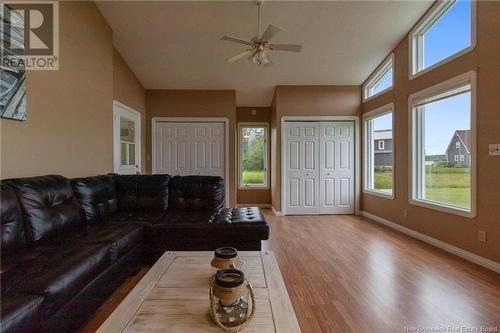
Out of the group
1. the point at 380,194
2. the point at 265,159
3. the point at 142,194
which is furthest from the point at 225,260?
the point at 265,159

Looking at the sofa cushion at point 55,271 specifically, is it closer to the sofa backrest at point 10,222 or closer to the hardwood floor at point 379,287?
the sofa backrest at point 10,222

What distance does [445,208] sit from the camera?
355 centimetres

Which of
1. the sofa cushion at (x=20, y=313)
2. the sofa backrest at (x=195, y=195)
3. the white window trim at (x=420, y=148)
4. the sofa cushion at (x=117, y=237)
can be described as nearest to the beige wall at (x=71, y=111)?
the sofa cushion at (x=117, y=237)

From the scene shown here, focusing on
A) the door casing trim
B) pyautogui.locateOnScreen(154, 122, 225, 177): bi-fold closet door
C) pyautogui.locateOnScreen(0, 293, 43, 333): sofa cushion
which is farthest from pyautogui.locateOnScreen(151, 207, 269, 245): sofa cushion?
pyautogui.locateOnScreen(154, 122, 225, 177): bi-fold closet door

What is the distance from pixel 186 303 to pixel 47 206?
5.67 ft

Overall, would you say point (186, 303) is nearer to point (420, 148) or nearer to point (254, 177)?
point (420, 148)

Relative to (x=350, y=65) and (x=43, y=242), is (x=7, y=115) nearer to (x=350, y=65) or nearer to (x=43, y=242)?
(x=43, y=242)

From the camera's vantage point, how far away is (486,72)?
9.74 feet

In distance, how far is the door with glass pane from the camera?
4.61 meters

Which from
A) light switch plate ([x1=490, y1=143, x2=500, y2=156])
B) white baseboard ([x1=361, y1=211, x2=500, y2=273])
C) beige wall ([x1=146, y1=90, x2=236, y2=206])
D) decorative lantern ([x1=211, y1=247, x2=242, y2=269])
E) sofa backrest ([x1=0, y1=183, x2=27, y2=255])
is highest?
beige wall ([x1=146, y1=90, x2=236, y2=206])

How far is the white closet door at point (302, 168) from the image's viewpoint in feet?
19.4

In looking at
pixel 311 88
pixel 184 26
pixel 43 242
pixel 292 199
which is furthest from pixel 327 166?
pixel 43 242

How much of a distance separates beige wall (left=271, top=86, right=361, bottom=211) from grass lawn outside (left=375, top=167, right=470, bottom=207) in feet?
7.77

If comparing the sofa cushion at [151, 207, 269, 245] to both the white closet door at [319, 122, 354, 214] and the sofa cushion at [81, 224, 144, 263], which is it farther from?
the white closet door at [319, 122, 354, 214]
